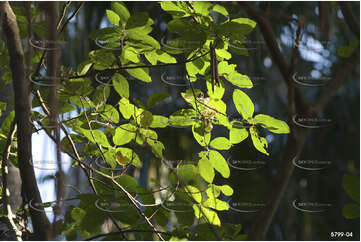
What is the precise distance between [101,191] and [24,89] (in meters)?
0.14

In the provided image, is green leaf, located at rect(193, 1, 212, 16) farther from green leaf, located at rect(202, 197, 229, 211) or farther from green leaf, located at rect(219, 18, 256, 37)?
green leaf, located at rect(202, 197, 229, 211)

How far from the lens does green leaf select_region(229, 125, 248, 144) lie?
0.45 meters

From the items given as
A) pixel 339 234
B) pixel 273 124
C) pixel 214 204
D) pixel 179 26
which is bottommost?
pixel 339 234

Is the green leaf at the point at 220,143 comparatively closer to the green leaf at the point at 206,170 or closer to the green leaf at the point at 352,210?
the green leaf at the point at 206,170

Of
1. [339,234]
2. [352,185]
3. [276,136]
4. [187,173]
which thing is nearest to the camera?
[352,185]

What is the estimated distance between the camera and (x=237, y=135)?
0.45 m

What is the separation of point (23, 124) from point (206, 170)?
0.70 ft

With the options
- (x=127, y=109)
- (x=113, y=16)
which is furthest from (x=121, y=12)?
(x=127, y=109)

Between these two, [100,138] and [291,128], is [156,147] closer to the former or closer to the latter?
[100,138]

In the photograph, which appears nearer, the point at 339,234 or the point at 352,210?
the point at 352,210

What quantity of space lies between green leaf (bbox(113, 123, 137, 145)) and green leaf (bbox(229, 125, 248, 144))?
114 millimetres

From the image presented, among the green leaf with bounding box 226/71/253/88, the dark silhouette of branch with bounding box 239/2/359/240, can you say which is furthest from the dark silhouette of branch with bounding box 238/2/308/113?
the green leaf with bounding box 226/71/253/88

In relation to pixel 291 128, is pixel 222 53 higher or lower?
higher

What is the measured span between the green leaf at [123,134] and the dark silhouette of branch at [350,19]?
39cm
